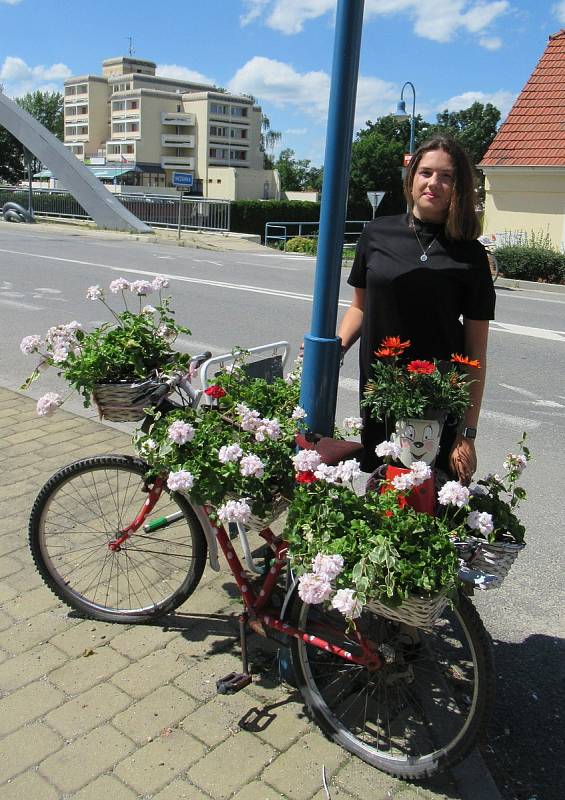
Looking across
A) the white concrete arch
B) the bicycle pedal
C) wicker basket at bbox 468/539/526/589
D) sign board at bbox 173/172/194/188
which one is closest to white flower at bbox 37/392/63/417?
the bicycle pedal

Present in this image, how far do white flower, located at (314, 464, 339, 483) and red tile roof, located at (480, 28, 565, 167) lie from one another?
20598 mm

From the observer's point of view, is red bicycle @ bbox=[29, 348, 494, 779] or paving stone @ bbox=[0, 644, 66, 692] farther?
paving stone @ bbox=[0, 644, 66, 692]

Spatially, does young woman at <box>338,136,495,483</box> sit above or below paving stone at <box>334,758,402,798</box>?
above

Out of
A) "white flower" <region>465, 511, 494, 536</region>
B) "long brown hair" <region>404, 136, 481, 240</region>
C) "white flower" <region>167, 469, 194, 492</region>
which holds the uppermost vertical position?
"long brown hair" <region>404, 136, 481, 240</region>

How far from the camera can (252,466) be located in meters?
2.51

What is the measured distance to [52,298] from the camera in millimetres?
11656

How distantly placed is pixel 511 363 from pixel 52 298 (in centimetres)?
692

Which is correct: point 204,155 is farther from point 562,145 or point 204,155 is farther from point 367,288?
point 367,288

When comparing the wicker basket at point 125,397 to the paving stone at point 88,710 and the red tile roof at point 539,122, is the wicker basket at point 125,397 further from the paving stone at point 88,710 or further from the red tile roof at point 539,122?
the red tile roof at point 539,122

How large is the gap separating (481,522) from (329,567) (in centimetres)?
48

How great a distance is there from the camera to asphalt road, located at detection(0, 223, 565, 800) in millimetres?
2812

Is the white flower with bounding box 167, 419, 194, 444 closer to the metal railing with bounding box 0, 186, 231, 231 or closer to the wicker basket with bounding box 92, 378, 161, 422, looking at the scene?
the wicker basket with bounding box 92, 378, 161, 422

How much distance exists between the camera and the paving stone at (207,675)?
9.32 ft

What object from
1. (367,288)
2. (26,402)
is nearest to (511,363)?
(26,402)
